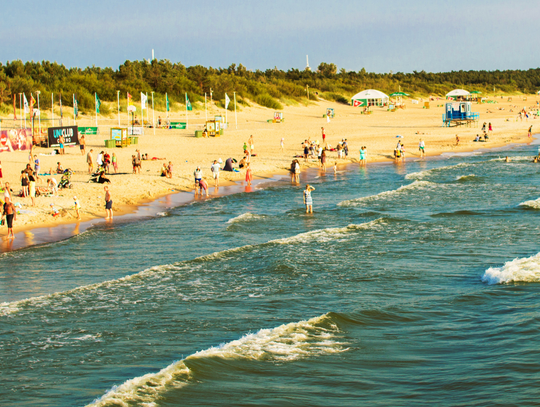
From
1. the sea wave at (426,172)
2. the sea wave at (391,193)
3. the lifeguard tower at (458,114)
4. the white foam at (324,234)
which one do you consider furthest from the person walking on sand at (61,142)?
the lifeguard tower at (458,114)

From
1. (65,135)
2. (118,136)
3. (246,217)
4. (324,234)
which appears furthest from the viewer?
(118,136)

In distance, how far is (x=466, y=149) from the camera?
1686 inches

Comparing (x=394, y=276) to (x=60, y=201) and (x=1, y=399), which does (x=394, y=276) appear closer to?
(x=1, y=399)

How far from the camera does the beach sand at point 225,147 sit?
2256 cm

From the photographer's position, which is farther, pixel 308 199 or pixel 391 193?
pixel 391 193

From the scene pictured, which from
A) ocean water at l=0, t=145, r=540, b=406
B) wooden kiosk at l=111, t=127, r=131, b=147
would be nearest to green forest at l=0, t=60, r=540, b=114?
wooden kiosk at l=111, t=127, r=131, b=147

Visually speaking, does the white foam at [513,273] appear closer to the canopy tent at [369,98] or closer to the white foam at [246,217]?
the white foam at [246,217]

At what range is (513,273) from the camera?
1273 cm

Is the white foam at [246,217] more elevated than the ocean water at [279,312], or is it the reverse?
the white foam at [246,217]

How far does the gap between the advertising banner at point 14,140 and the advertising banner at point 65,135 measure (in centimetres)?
134

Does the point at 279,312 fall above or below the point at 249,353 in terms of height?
above

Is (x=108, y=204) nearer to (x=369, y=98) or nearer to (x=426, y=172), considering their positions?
(x=426, y=172)

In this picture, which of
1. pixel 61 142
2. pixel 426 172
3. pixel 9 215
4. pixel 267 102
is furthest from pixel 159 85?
pixel 9 215

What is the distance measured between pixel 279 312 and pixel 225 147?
95.3 feet
